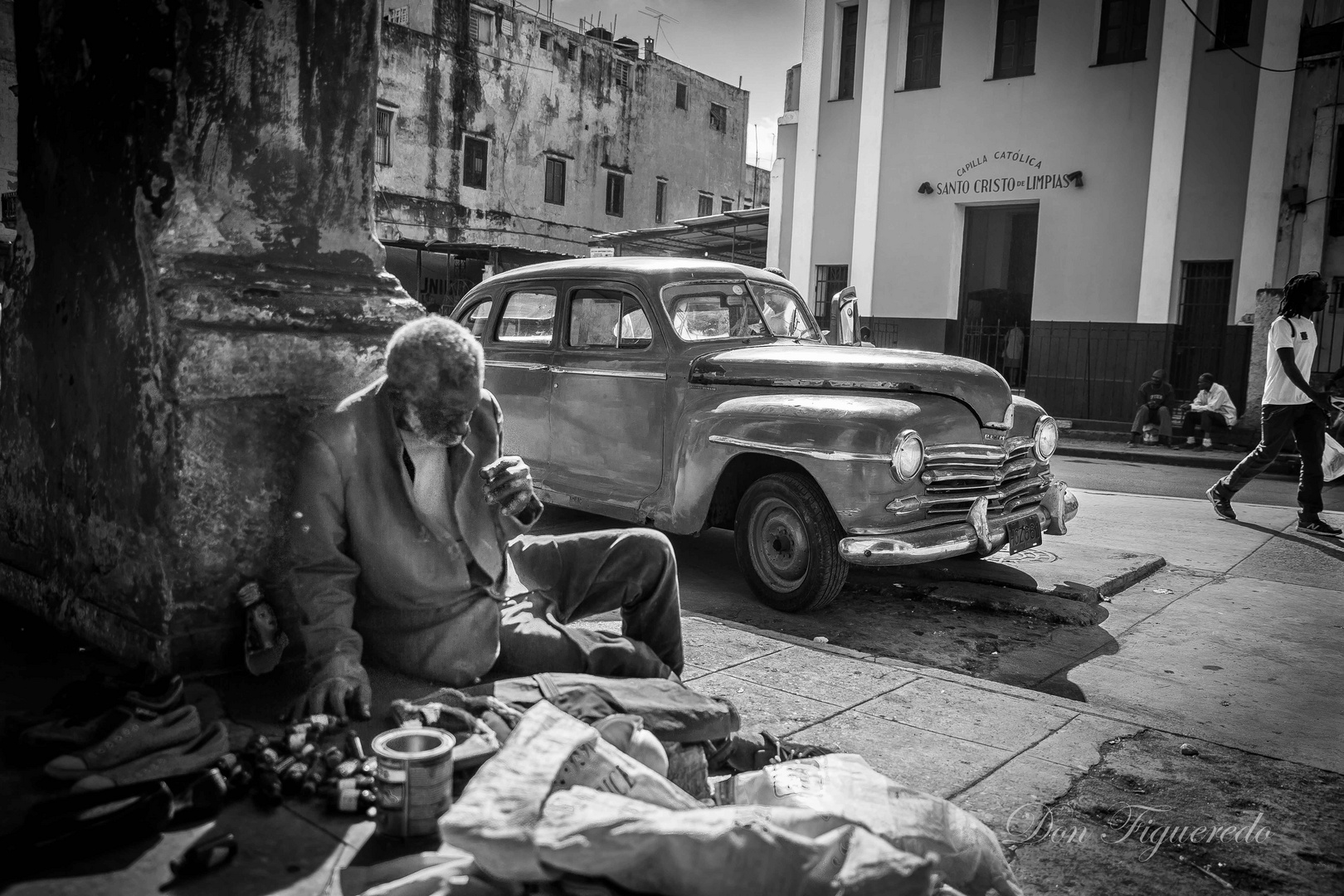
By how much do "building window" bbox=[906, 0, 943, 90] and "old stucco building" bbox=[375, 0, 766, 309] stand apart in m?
9.08

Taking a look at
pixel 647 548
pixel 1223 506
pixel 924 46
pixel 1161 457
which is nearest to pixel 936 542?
pixel 647 548

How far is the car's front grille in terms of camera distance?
16.3ft

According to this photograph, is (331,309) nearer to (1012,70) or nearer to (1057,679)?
(1057,679)

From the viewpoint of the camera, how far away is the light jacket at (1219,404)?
14.0 meters

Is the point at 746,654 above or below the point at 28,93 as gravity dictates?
below

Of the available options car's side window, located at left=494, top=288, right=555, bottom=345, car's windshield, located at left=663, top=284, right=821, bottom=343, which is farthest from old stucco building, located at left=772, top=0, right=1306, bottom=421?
car's side window, located at left=494, top=288, right=555, bottom=345

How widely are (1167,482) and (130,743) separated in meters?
10.9

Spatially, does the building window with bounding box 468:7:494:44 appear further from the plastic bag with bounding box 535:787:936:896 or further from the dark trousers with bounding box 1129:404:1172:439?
the plastic bag with bounding box 535:787:936:896

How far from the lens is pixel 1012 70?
1662 centimetres

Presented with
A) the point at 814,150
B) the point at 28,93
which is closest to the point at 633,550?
the point at 28,93

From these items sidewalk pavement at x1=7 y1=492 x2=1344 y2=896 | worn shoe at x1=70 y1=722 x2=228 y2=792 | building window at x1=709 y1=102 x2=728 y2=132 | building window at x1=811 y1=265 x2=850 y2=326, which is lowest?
sidewalk pavement at x1=7 y1=492 x2=1344 y2=896

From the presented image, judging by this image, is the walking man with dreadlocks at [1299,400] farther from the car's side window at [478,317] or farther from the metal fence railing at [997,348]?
the metal fence railing at [997,348]

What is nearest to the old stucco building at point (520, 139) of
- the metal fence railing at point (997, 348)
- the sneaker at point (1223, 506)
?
the metal fence railing at point (997, 348)

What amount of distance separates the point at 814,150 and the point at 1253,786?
1689 centimetres
